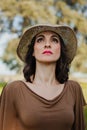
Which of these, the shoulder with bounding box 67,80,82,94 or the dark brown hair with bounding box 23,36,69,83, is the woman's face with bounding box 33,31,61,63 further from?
the shoulder with bounding box 67,80,82,94

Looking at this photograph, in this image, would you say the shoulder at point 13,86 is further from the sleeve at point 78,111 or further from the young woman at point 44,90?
the sleeve at point 78,111

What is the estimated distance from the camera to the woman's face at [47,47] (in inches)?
82.7

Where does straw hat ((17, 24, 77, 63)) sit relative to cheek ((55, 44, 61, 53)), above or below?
above

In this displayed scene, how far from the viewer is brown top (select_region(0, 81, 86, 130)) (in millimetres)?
1986

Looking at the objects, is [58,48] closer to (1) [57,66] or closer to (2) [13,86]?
(1) [57,66]

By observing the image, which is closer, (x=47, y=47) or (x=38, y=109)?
(x=38, y=109)

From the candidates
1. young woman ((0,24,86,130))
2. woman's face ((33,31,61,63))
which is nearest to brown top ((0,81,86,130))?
young woman ((0,24,86,130))

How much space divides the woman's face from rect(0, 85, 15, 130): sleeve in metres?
0.23

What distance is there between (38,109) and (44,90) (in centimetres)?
12

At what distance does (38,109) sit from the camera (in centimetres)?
199

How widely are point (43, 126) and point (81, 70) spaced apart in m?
12.8

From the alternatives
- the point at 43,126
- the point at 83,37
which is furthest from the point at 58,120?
the point at 83,37

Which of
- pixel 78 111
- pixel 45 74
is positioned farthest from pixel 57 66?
pixel 78 111

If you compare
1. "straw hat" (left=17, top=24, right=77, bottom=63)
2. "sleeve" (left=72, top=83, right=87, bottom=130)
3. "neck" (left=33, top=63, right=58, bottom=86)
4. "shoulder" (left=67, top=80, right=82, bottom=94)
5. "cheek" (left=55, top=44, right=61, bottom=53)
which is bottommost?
"sleeve" (left=72, top=83, right=87, bottom=130)
